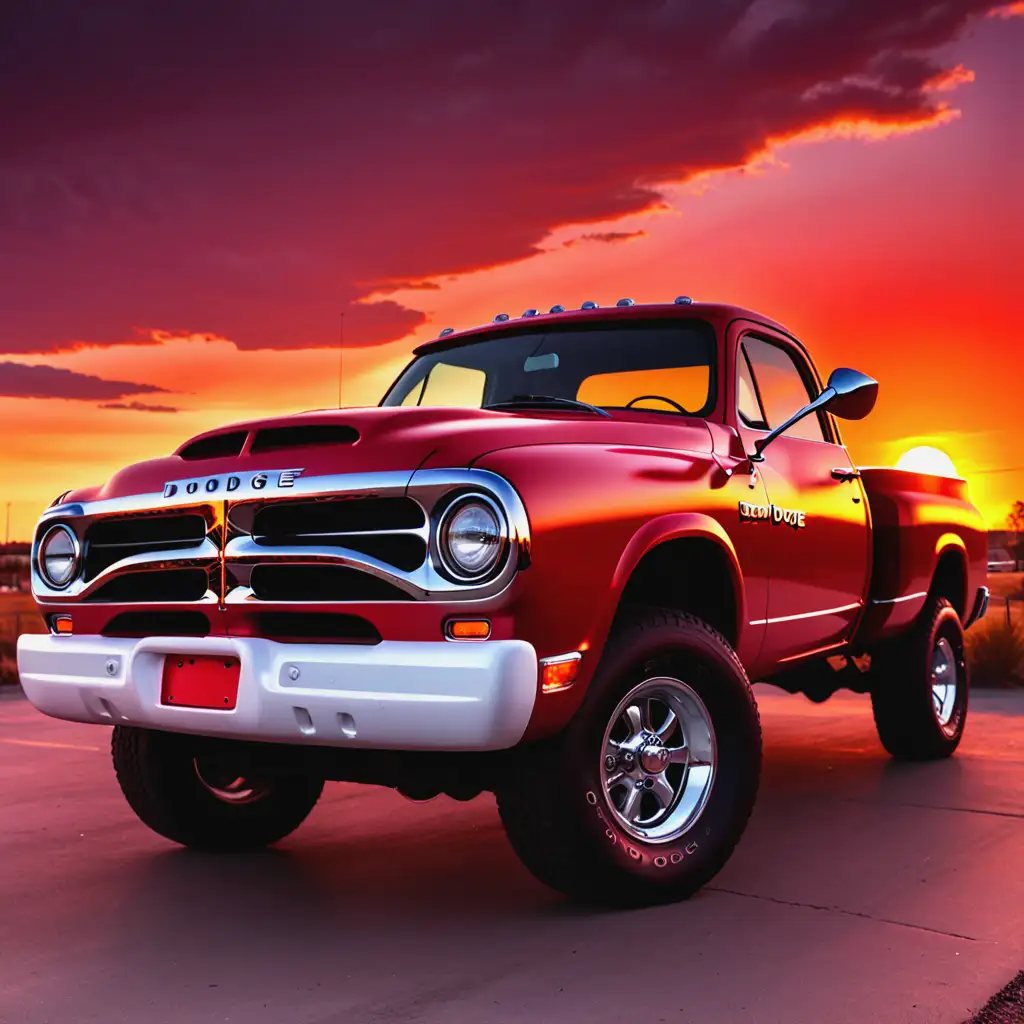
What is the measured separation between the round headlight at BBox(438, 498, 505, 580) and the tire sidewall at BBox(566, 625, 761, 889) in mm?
594

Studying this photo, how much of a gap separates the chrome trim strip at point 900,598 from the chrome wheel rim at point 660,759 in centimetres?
235

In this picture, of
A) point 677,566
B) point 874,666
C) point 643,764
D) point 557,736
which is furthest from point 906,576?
point 557,736

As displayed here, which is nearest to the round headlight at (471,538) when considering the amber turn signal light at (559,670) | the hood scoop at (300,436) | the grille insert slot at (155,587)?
the amber turn signal light at (559,670)

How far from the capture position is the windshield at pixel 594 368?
17.5 feet

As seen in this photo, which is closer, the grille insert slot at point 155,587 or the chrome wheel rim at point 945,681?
the grille insert slot at point 155,587

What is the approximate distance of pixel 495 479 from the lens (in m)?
3.61

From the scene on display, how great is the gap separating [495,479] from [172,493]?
1210mm

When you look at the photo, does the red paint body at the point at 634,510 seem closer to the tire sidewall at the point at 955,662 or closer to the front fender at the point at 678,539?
the front fender at the point at 678,539

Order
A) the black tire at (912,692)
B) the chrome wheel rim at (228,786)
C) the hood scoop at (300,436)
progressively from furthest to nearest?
the black tire at (912,692)
the chrome wheel rim at (228,786)
the hood scoop at (300,436)

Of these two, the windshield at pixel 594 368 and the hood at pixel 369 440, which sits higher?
the windshield at pixel 594 368

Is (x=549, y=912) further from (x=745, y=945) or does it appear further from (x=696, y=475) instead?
(x=696, y=475)

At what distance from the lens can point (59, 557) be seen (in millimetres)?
4609

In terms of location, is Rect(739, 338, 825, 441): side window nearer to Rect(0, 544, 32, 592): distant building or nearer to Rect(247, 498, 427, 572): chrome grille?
Rect(247, 498, 427, 572): chrome grille

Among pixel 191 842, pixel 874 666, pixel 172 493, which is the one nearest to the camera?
pixel 172 493
